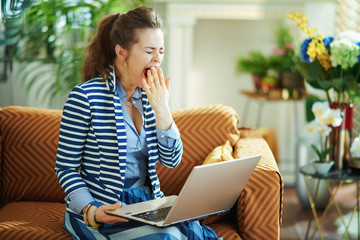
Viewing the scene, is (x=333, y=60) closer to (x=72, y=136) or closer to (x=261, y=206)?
(x=261, y=206)

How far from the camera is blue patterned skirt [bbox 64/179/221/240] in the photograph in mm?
1574

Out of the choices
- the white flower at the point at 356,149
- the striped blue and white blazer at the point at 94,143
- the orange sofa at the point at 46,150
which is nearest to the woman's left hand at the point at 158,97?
the striped blue and white blazer at the point at 94,143

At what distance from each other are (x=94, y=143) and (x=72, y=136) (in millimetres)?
84

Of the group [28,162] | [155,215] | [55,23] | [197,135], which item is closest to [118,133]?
[155,215]

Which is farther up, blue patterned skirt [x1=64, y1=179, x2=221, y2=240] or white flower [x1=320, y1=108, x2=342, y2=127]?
white flower [x1=320, y1=108, x2=342, y2=127]

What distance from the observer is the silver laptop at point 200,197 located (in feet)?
4.75

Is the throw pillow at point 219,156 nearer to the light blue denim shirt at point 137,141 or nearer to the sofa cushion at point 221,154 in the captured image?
the sofa cushion at point 221,154

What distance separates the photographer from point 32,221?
189 cm

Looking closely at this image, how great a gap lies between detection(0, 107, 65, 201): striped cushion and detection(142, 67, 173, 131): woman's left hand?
2.42 ft

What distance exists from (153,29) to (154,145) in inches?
16.1

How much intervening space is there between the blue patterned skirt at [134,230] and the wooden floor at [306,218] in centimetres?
130

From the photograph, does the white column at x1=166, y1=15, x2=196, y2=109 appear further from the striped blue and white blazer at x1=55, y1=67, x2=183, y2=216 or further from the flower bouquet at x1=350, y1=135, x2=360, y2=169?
the striped blue and white blazer at x1=55, y1=67, x2=183, y2=216

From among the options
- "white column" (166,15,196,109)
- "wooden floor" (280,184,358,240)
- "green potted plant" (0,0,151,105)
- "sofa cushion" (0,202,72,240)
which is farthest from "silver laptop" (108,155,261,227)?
"white column" (166,15,196,109)

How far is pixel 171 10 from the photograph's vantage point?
3811 mm
